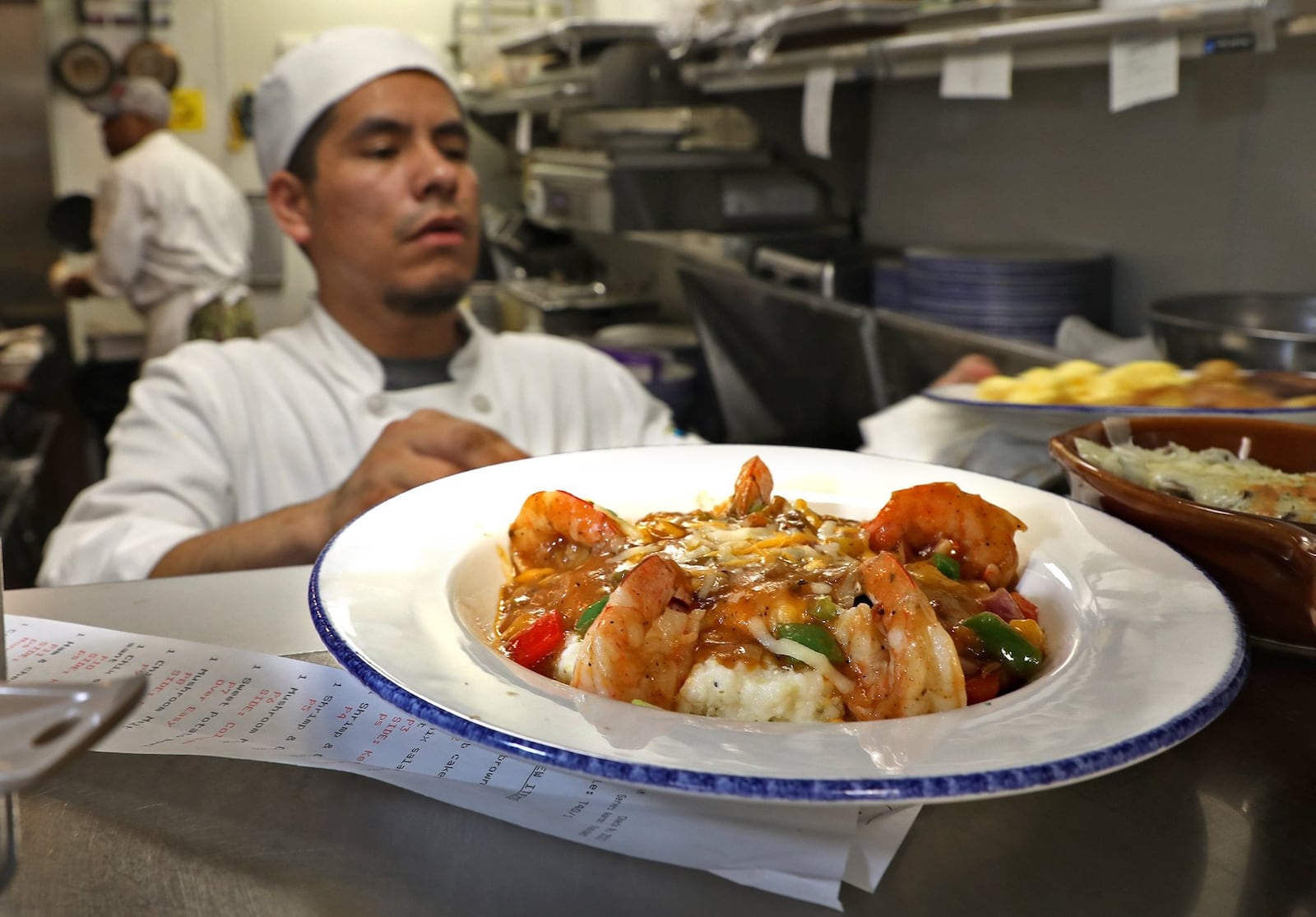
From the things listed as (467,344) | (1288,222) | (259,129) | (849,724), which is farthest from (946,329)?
(849,724)

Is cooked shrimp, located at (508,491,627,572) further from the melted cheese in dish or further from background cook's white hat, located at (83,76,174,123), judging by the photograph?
background cook's white hat, located at (83,76,174,123)

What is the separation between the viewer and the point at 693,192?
3.68 meters

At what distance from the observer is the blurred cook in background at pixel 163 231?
19.0ft

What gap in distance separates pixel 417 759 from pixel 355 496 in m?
0.83

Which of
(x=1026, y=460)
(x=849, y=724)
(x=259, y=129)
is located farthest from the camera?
(x=259, y=129)

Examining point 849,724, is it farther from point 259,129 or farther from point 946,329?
point 259,129

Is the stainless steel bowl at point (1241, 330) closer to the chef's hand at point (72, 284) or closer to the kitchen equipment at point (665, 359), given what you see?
the kitchen equipment at point (665, 359)

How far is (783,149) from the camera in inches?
146

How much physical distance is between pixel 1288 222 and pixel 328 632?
209 centimetres

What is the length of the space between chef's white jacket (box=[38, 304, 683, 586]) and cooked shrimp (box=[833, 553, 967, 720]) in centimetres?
126

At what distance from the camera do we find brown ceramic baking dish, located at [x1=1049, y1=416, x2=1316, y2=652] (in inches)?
29.8

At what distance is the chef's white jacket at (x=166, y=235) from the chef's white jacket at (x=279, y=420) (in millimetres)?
4073

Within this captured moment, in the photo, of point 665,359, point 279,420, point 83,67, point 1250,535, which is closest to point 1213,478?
point 1250,535

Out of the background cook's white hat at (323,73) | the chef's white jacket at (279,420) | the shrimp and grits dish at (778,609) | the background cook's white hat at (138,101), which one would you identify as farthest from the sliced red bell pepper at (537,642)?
the background cook's white hat at (138,101)
